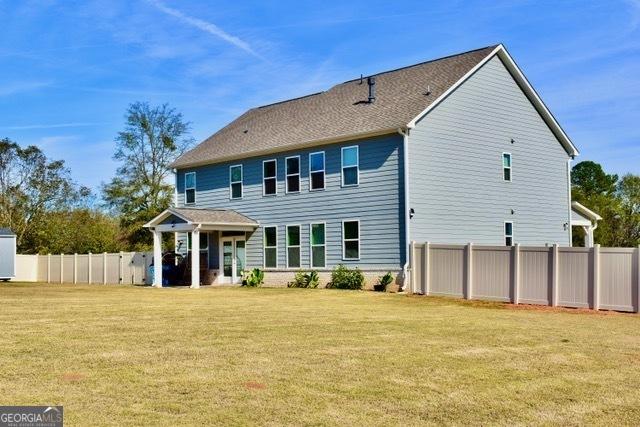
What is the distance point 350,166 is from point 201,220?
22.3 ft

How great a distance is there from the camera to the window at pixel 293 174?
2912 centimetres

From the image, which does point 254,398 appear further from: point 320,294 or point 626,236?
point 626,236

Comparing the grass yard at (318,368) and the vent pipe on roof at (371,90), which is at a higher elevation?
the vent pipe on roof at (371,90)

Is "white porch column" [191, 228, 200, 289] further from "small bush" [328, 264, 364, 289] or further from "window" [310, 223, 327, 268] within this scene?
"small bush" [328, 264, 364, 289]

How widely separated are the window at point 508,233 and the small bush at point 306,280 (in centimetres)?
794

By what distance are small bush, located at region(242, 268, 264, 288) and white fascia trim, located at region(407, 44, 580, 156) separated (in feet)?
31.3

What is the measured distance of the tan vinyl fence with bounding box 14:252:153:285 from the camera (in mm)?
35438

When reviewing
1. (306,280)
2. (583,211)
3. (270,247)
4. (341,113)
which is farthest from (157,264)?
(583,211)

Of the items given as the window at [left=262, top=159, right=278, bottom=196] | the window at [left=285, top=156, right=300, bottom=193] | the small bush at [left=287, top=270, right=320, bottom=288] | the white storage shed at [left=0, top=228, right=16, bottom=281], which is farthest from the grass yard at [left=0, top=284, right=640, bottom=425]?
the white storage shed at [left=0, top=228, right=16, bottom=281]

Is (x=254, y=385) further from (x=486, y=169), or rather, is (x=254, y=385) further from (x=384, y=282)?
(x=486, y=169)

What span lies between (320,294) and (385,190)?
4729mm

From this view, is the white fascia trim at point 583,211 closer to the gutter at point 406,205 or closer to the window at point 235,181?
the gutter at point 406,205

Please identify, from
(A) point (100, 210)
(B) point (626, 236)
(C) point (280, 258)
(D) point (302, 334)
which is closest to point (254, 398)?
(D) point (302, 334)

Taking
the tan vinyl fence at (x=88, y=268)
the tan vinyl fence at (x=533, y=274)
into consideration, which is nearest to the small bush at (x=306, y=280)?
the tan vinyl fence at (x=533, y=274)
